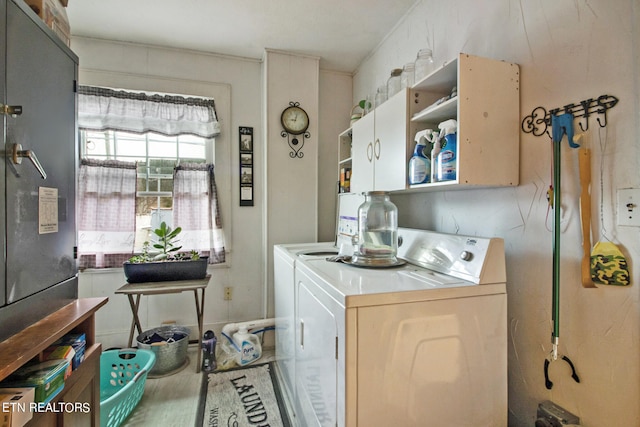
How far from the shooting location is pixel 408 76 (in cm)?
178

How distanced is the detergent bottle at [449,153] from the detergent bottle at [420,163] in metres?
0.12

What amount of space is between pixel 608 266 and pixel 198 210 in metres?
2.61

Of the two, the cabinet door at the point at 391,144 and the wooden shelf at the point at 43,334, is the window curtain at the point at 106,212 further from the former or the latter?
the cabinet door at the point at 391,144

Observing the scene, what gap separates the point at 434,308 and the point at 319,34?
7.23 feet

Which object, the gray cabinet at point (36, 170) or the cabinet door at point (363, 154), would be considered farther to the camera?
the cabinet door at point (363, 154)

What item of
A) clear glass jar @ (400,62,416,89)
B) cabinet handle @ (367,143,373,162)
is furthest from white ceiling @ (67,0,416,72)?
cabinet handle @ (367,143,373,162)

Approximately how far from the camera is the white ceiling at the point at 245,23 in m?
2.03

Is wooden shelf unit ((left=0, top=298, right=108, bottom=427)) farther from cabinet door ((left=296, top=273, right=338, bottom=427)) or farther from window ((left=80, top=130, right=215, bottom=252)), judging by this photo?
window ((left=80, top=130, right=215, bottom=252))

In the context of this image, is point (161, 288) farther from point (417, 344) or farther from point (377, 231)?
point (417, 344)

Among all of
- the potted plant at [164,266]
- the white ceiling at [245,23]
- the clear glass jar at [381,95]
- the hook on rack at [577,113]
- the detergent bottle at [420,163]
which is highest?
the white ceiling at [245,23]

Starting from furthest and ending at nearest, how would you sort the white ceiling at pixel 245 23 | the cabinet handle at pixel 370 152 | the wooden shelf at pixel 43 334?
the white ceiling at pixel 245 23 → the cabinet handle at pixel 370 152 → the wooden shelf at pixel 43 334

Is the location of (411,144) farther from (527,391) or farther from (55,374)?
(55,374)

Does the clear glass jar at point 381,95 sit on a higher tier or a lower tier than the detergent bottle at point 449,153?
higher

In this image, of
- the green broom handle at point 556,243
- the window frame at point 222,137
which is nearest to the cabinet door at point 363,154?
the green broom handle at point 556,243
